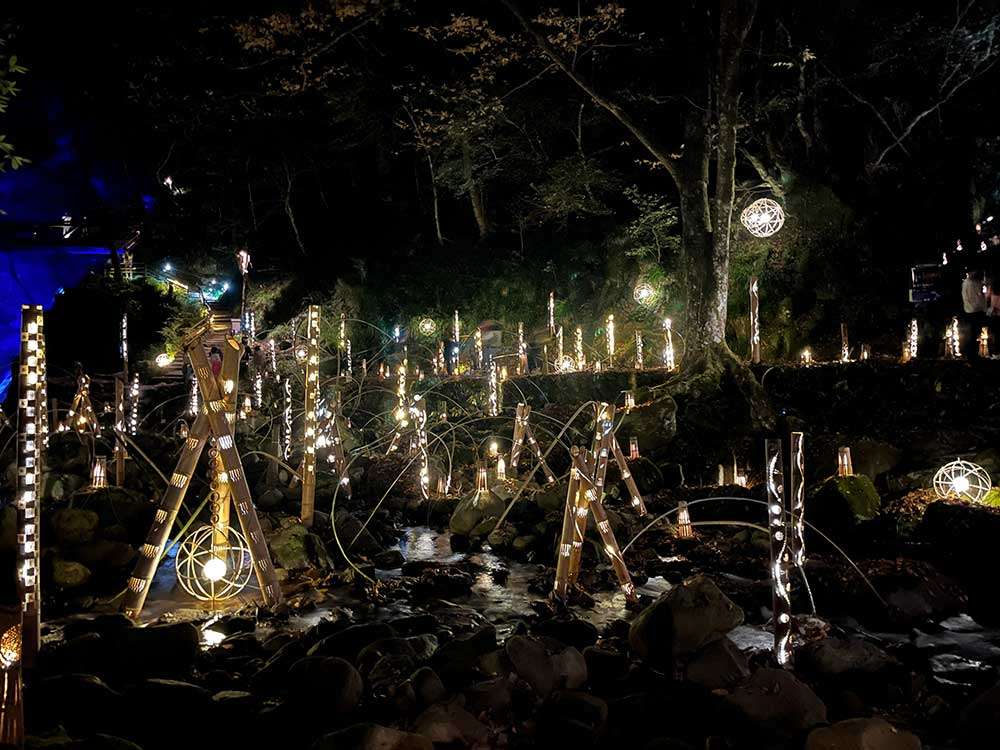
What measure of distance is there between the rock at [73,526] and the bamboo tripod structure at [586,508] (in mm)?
6814

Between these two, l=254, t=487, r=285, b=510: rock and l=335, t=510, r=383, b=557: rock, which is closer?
l=335, t=510, r=383, b=557: rock

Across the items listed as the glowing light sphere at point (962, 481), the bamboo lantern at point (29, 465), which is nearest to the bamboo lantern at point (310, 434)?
the bamboo lantern at point (29, 465)

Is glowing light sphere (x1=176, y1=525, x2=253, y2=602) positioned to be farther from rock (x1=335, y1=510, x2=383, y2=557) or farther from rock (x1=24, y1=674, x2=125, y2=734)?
rock (x1=24, y1=674, x2=125, y2=734)

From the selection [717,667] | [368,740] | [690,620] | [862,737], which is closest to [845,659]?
[717,667]

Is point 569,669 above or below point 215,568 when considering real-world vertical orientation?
below

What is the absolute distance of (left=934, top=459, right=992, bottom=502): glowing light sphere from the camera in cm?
1150

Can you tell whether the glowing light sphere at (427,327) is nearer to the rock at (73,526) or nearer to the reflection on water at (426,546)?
the reflection on water at (426,546)

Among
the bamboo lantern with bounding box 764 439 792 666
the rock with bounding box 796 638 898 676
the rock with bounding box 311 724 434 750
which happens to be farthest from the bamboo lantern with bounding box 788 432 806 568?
the rock with bounding box 311 724 434 750

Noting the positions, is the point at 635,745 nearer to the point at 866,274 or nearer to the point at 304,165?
the point at 866,274

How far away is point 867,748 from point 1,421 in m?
14.0

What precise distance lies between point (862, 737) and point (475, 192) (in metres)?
27.8

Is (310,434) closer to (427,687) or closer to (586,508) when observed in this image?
(586,508)

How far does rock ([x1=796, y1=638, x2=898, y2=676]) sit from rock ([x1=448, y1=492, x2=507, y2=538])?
6814 mm

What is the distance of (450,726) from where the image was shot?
5215 mm
